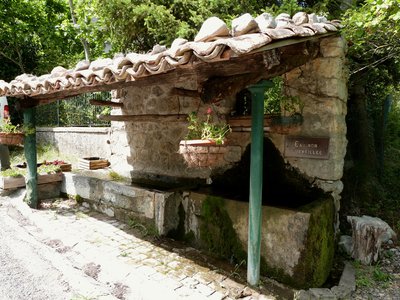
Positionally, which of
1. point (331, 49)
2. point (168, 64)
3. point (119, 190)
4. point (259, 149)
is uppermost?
point (331, 49)

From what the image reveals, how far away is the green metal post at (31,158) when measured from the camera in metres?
5.04

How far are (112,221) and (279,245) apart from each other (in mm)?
2740

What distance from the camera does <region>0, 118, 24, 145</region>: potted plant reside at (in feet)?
15.2

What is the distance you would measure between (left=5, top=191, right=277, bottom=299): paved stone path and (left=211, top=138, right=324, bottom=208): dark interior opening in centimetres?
93

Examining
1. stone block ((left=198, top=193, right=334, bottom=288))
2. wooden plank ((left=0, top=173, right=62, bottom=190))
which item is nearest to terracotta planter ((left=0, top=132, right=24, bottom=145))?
wooden plank ((left=0, top=173, right=62, bottom=190))

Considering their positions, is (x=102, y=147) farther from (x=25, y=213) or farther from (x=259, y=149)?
(x=259, y=149)

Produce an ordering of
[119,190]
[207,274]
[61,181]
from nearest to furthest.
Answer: [207,274]
[119,190]
[61,181]

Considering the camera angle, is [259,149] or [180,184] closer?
[259,149]

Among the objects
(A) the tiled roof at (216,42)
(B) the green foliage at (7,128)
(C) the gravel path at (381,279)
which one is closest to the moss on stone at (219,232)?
(C) the gravel path at (381,279)

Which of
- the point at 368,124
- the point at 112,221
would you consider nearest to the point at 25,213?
the point at 112,221

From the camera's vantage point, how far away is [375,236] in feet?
11.2

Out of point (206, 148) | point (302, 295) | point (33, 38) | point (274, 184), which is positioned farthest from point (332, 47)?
point (33, 38)

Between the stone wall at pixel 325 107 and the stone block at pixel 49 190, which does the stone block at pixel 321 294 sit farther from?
the stone block at pixel 49 190

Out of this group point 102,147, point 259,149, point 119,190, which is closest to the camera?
point 259,149
